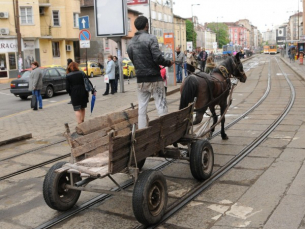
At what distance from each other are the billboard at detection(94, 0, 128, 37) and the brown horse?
972 cm

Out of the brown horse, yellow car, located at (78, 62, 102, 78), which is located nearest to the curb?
the brown horse

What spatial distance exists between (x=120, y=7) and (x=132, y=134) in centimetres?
1434

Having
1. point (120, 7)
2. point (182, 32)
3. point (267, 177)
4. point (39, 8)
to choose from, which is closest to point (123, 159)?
point (267, 177)

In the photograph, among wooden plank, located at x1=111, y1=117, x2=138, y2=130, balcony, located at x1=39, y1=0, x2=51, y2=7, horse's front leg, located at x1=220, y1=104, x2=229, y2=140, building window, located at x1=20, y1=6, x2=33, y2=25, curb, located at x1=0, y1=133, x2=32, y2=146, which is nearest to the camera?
wooden plank, located at x1=111, y1=117, x2=138, y2=130

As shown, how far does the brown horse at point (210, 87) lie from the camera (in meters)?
7.17

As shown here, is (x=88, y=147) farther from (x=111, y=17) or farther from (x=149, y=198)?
(x=111, y=17)

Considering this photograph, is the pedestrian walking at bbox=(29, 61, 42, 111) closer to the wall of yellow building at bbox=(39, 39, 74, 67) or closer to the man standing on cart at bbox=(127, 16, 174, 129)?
the man standing on cart at bbox=(127, 16, 174, 129)

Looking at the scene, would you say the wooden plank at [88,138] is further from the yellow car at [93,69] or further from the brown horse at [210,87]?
the yellow car at [93,69]

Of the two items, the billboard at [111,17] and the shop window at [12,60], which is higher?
the billboard at [111,17]

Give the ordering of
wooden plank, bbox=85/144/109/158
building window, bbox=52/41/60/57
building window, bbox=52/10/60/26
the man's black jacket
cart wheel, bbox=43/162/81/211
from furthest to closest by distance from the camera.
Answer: building window, bbox=52/41/60/57 → building window, bbox=52/10/60/26 → the man's black jacket → wooden plank, bbox=85/144/109/158 → cart wheel, bbox=43/162/81/211

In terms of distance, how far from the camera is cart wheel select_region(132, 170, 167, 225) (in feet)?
14.7

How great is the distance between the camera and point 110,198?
563cm

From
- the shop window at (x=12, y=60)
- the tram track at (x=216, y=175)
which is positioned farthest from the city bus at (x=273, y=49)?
the tram track at (x=216, y=175)

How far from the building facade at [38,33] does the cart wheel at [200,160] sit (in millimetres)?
32219
